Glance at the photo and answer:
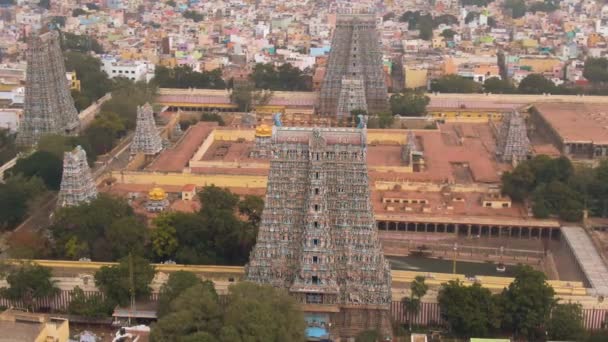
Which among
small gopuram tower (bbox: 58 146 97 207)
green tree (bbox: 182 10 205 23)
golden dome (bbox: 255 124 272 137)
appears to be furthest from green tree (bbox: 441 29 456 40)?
small gopuram tower (bbox: 58 146 97 207)

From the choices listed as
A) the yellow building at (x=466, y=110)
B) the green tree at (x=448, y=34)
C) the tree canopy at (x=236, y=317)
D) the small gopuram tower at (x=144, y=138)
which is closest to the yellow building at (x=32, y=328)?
the tree canopy at (x=236, y=317)

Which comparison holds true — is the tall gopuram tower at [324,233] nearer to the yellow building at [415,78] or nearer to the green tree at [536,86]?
the green tree at [536,86]

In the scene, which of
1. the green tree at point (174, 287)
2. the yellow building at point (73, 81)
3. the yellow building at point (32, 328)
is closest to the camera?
the yellow building at point (32, 328)

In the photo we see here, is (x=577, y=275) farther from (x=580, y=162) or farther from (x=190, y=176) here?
(x=190, y=176)

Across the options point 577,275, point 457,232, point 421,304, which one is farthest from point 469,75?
point 421,304

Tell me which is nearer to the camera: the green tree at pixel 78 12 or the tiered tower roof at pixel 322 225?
the tiered tower roof at pixel 322 225

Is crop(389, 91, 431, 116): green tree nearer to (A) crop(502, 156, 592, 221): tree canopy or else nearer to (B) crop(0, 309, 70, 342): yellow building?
(A) crop(502, 156, 592, 221): tree canopy
